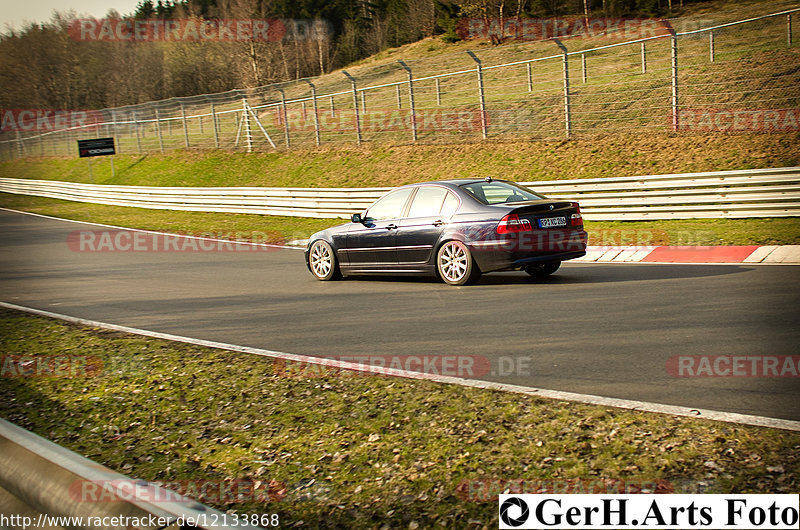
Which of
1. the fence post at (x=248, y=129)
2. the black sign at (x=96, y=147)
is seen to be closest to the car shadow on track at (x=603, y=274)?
the fence post at (x=248, y=129)

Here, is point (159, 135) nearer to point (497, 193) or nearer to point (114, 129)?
point (114, 129)

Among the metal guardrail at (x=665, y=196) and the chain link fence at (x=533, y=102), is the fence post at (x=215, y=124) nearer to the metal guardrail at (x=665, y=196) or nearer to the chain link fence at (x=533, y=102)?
the chain link fence at (x=533, y=102)

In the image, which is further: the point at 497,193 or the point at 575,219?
the point at 497,193

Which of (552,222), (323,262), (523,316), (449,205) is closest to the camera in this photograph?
(523,316)

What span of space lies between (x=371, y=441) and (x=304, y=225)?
17.6 metres

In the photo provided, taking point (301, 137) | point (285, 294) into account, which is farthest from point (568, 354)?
point (301, 137)

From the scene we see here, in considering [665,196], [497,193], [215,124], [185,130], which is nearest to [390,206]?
[497,193]

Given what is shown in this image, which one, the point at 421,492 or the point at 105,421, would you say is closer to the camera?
the point at 421,492

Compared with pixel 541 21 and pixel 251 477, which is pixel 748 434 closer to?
pixel 251 477

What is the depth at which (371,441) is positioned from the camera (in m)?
4.25

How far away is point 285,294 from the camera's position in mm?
10602

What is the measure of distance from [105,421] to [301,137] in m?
28.4

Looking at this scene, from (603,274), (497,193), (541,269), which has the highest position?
(497,193)

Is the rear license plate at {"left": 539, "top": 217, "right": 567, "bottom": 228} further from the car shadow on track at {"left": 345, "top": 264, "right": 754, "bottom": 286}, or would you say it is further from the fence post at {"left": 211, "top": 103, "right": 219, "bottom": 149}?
the fence post at {"left": 211, "top": 103, "right": 219, "bottom": 149}
